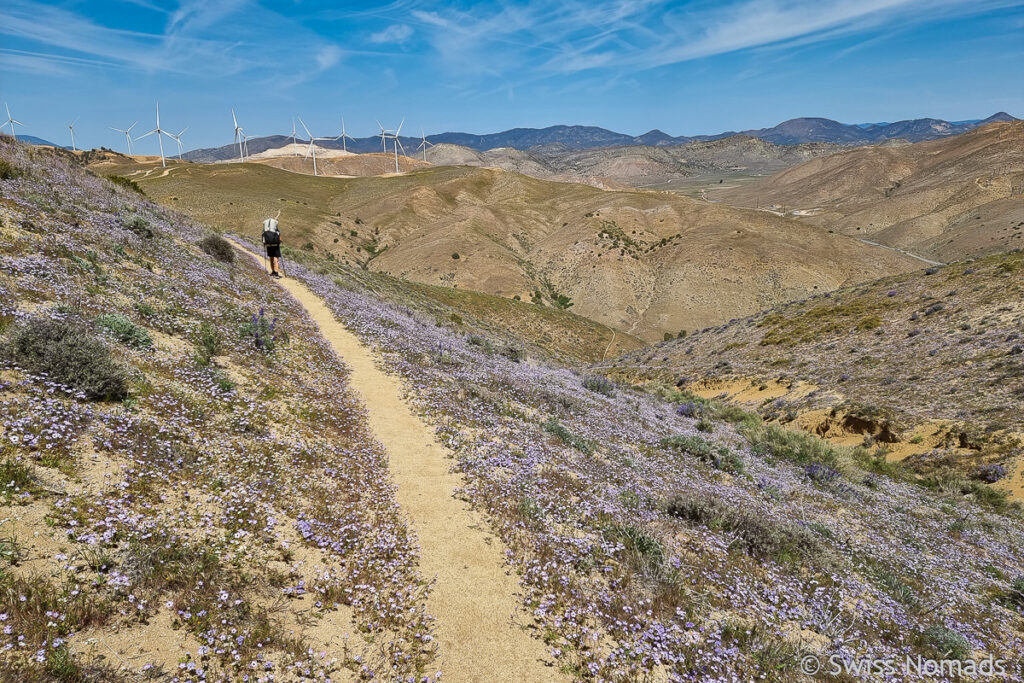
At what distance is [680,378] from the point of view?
38.0 meters

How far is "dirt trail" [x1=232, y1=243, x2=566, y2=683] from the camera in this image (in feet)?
18.3

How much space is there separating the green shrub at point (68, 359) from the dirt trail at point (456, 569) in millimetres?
5237

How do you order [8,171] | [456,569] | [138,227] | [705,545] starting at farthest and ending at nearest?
[138,227]
[8,171]
[705,545]
[456,569]

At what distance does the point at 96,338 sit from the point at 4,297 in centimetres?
246

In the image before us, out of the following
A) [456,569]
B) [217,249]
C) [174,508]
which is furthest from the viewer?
[217,249]

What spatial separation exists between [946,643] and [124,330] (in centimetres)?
1720

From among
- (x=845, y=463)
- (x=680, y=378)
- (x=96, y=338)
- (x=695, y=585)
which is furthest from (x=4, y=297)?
(x=680, y=378)

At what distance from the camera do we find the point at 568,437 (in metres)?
12.8

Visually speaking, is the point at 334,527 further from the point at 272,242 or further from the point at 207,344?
the point at 272,242

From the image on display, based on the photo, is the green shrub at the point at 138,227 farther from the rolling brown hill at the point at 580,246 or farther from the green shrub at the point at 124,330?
the rolling brown hill at the point at 580,246

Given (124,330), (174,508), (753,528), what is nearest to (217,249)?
(124,330)

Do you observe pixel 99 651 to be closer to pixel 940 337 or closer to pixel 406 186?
pixel 940 337

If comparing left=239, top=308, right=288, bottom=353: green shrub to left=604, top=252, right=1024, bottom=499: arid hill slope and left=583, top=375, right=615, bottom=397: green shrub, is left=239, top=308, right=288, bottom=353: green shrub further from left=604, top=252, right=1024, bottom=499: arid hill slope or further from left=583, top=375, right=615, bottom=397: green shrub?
left=604, top=252, right=1024, bottom=499: arid hill slope

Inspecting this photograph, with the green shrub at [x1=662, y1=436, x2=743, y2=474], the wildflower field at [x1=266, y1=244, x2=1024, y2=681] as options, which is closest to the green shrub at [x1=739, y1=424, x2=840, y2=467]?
the wildflower field at [x1=266, y1=244, x2=1024, y2=681]
